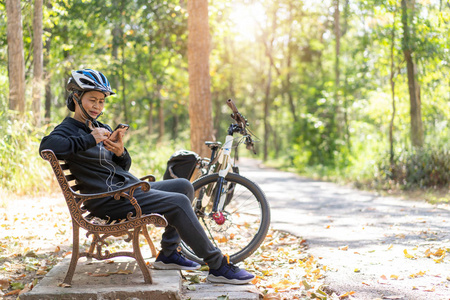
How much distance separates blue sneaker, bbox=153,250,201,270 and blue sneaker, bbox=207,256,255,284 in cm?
40

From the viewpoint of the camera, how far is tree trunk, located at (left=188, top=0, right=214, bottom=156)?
819cm

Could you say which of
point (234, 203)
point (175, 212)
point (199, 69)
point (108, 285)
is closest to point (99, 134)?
point (175, 212)

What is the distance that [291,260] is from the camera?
513 centimetres

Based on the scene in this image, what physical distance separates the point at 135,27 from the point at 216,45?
3.28 m

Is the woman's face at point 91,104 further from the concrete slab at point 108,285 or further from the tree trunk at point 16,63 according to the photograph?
the tree trunk at point 16,63

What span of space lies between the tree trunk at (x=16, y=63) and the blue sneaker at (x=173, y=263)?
6651 mm

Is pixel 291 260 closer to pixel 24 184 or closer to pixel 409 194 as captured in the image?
pixel 24 184

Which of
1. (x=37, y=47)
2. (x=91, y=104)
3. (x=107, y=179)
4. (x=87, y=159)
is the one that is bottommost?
(x=107, y=179)

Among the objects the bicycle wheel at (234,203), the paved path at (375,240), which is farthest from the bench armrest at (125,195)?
the paved path at (375,240)

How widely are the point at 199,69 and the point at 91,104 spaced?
444cm

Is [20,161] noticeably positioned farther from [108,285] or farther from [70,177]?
[108,285]

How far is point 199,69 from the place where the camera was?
26.9 feet

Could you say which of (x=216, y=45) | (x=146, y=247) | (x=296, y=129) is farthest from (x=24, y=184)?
(x=296, y=129)

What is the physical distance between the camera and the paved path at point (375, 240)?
3.96m
